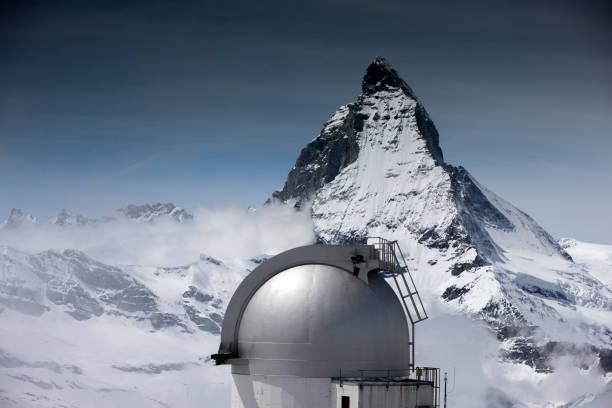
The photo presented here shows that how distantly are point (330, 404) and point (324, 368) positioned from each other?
107 centimetres

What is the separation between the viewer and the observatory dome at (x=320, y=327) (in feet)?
97.7

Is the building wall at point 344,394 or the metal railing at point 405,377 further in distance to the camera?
the metal railing at point 405,377

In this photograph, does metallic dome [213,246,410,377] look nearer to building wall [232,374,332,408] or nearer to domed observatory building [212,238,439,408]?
domed observatory building [212,238,439,408]

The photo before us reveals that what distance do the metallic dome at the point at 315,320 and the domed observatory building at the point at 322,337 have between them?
0.03 m

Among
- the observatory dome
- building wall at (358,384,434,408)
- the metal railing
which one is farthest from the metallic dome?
building wall at (358,384,434,408)

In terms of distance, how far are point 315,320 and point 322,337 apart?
549 mm

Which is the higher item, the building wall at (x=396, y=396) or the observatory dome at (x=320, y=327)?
the observatory dome at (x=320, y=327)

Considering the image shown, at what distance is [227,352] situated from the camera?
3141cm

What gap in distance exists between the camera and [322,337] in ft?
97.6

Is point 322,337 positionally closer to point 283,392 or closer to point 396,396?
point 283,392

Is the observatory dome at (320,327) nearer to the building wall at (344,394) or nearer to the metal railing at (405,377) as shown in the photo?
the metal railing at (405,377)

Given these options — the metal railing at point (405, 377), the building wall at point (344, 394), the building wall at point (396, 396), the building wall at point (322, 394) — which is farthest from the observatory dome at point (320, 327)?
the building wall at point (396, 396)

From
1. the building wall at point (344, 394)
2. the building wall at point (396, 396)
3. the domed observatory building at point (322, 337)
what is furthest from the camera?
the domed observatory building at point (322, 337)

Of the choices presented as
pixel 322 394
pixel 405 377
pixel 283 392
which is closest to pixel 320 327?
pixel 322 394
